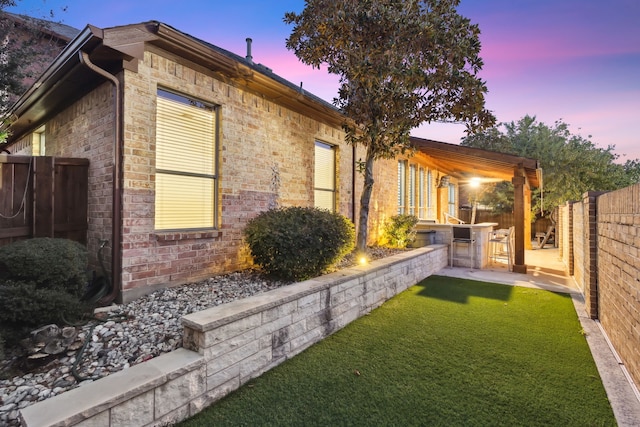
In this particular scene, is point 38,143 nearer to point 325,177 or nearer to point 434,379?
point 325,177

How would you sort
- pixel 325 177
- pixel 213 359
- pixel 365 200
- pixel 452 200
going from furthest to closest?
1. pixel 452 200
2. pixel 325 177
3. pixel 365 200
4. pixel 213 359

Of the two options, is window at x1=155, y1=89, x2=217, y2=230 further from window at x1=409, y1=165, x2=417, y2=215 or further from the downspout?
window at x1=409, y1=165, x2=417, y2=215

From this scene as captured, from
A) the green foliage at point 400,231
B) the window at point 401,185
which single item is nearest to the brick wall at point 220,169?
the green foliage at point 400,231

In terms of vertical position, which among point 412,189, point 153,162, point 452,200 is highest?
point 412,189

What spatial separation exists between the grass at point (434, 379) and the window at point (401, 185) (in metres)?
6.35

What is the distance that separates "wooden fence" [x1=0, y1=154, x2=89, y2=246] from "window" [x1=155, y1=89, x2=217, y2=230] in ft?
3.66

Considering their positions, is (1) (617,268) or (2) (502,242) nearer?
(1) (617,268)

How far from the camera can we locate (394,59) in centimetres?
504

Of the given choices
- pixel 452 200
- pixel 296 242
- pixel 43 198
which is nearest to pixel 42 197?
pixel 43 198

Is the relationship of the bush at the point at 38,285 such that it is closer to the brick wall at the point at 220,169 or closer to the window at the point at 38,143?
the brick wall at the point at 220,169

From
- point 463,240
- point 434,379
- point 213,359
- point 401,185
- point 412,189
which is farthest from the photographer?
point 412,189

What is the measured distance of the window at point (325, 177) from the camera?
7.02 meters

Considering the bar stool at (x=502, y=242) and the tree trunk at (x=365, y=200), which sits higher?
the tree trunk at (x=365, y=200)

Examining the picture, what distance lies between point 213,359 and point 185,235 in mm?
2128
